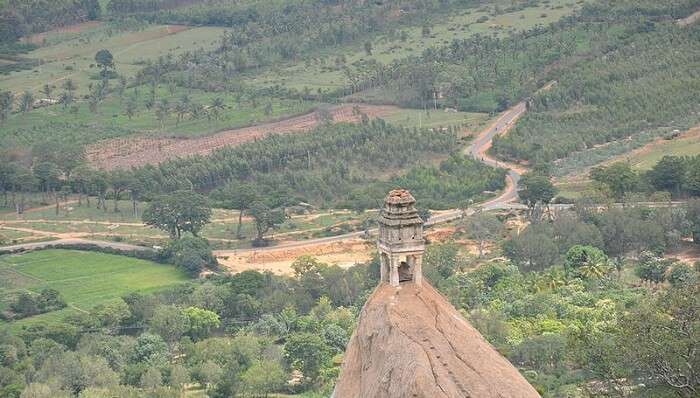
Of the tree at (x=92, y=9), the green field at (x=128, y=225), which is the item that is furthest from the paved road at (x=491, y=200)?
the tree at (x=92, y=9)

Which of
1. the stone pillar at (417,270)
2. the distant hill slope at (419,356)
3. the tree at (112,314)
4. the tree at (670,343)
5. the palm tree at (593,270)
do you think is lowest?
the tree at (112,314)

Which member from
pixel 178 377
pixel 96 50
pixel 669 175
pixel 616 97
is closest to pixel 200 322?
pixel 178 377

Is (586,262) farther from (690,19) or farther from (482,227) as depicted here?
(690,19)

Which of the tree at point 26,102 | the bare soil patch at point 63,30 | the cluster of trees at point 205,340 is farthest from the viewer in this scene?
the bare soil patch at point 63,30

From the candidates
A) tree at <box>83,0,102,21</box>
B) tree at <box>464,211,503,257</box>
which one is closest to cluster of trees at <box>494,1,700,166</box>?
tree at <box>464,211,503,257</box>

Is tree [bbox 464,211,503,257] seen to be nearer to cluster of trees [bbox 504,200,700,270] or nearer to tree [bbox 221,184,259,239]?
cluster of trees [bbox 504,200,700,270]

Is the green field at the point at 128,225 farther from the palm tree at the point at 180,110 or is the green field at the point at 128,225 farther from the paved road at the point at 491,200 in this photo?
the palm tree at the point at 180,110

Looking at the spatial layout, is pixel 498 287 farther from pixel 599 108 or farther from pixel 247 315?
pixel 599 108
